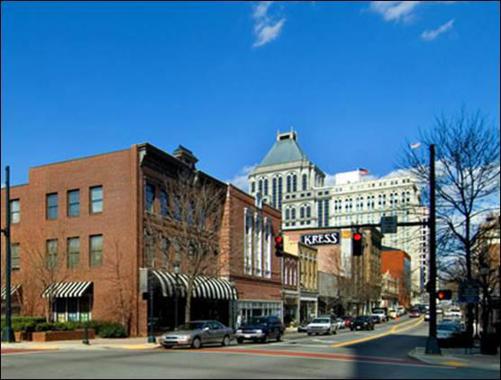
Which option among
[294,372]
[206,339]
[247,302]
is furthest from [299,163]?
[294,372]

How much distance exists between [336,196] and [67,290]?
4953 centimetres

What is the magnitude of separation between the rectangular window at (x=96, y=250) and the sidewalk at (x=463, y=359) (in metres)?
21.5

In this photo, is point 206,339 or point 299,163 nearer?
point 206,339

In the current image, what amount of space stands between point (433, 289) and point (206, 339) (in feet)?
35.8

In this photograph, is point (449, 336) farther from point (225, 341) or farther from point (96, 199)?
point (96, 199)

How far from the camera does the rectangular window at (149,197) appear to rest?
40438 mm

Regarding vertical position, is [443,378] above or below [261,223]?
below

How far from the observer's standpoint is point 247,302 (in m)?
53.3

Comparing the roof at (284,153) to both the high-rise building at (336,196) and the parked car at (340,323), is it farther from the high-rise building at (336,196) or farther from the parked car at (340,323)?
the parked car at (340,323)

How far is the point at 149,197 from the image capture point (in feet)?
135

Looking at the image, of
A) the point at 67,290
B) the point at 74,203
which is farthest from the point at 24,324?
the point at 74,203

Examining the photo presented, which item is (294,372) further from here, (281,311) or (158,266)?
(281,311)

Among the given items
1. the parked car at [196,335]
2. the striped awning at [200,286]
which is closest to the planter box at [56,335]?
the striped awning at [200,286]

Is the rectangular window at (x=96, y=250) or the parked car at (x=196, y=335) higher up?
the rectangular window at (x=96, y=250)
